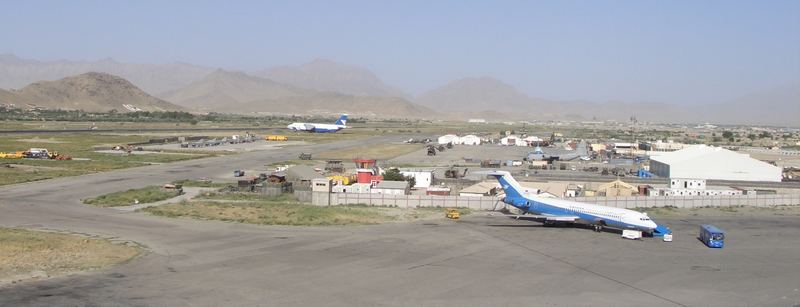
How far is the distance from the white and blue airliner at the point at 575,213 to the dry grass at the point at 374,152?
62875mm

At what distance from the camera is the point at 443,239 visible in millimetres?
45375

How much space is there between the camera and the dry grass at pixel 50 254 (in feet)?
114

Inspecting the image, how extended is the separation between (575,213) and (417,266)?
58.0 feet

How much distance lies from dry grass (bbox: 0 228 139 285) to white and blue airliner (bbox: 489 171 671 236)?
2753 cm

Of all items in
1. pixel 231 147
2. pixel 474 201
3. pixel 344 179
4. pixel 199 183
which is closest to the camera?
pixel 474 201

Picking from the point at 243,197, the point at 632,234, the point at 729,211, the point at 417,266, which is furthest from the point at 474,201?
the point at 417,266

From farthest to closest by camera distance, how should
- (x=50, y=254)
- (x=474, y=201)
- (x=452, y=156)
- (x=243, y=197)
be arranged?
(x=452, y=156) < (x=243, y=197) < (x=474, y=201) < (x=50, y=254)

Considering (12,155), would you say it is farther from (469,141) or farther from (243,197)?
(469,141)

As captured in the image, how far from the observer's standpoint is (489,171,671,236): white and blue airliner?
47.8m

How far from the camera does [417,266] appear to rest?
122 feet

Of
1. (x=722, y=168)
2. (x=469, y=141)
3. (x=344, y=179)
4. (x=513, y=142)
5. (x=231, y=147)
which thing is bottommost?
(x=231, y=147)

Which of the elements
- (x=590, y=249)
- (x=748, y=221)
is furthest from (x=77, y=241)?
(x=748, y=221)

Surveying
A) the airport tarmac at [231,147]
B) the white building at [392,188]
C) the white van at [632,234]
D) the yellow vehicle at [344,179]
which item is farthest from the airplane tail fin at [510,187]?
the airport tarmac at [231,147]

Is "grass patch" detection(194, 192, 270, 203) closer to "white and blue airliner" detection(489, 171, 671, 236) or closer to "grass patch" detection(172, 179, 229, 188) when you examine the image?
"grass patch" detection(172, 179, 229, 188)
